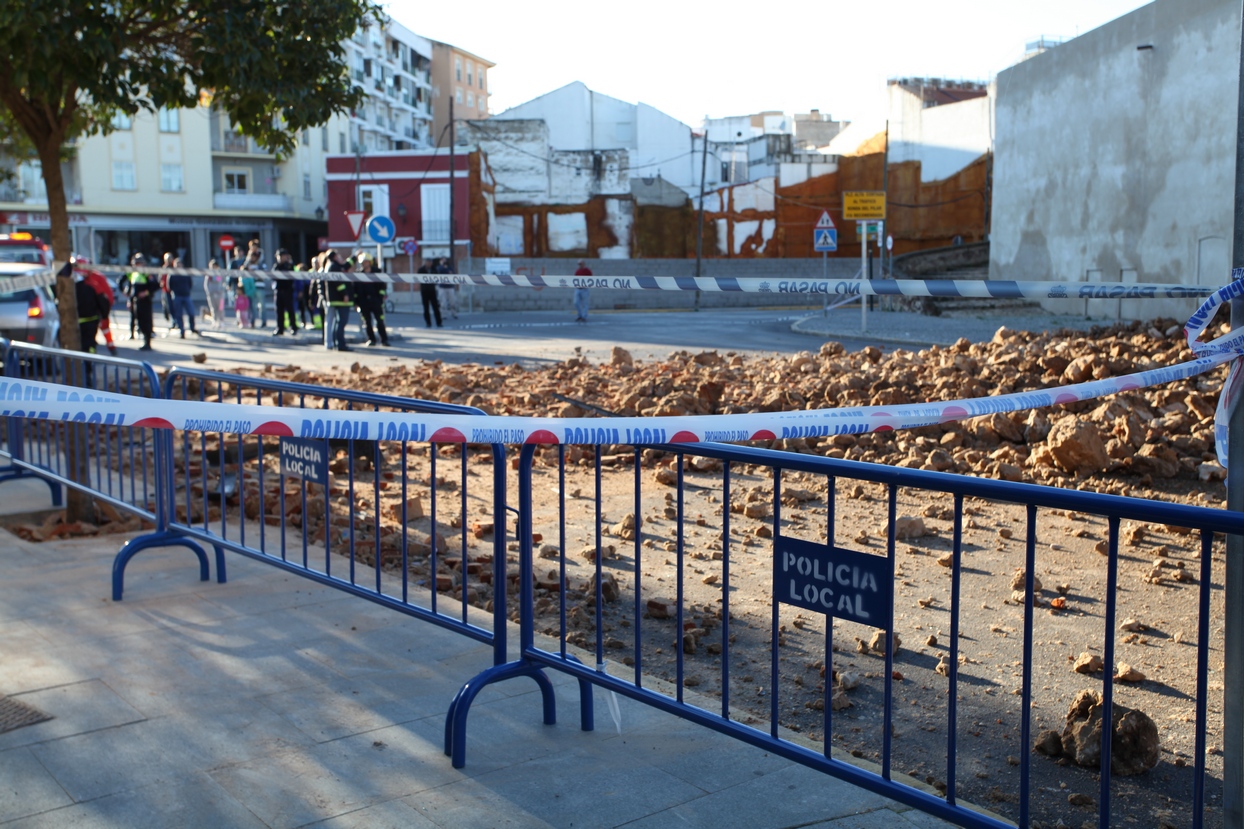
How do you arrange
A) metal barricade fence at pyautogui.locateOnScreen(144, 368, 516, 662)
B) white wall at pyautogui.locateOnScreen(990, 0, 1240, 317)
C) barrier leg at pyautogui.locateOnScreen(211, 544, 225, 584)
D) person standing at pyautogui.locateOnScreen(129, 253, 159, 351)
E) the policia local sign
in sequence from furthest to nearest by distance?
person standing at pyautogui.locateOnScreen(129, 253, 159, 351)
white wall at pyautogui.locateOnScreen(990, 0, 1240, 317)
barrier leg at pyautogui.locateOnScreen(211, 544, 225, 584)
metal barricade fence at pyautogui.locateOnScreen(144, 368, 516, 662)
the policia local sign

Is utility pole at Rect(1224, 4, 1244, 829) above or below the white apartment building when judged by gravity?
below

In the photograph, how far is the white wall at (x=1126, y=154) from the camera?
66.0 ft

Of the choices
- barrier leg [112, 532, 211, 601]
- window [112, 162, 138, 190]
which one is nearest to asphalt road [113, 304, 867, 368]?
barrier leg [112, 532, 211, 601]

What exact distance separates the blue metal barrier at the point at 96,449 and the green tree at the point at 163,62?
225 mm

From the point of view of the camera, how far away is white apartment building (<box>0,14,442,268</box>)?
60656mm

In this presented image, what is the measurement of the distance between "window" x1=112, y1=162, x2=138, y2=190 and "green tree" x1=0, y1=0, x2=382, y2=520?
194ft

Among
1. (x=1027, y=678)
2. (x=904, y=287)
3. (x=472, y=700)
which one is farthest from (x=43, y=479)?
(x=1027, y=678)

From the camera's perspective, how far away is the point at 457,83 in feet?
311

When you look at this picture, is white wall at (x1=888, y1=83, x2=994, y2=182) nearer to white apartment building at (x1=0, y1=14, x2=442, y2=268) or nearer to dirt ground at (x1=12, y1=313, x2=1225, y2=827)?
white apartment building at (x1=0, y1=14, x2=442, y2=268)

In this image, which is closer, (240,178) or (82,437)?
(82,437)

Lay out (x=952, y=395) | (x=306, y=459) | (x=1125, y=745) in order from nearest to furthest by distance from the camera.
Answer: (x=1125, y=745), (x=306, y=459), (x=952, y=395)

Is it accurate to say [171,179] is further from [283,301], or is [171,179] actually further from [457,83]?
[283,301]

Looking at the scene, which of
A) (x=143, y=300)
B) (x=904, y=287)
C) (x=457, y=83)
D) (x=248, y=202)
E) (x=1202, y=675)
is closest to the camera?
(x=1202, y=675)

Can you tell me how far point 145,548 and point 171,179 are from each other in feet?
206
